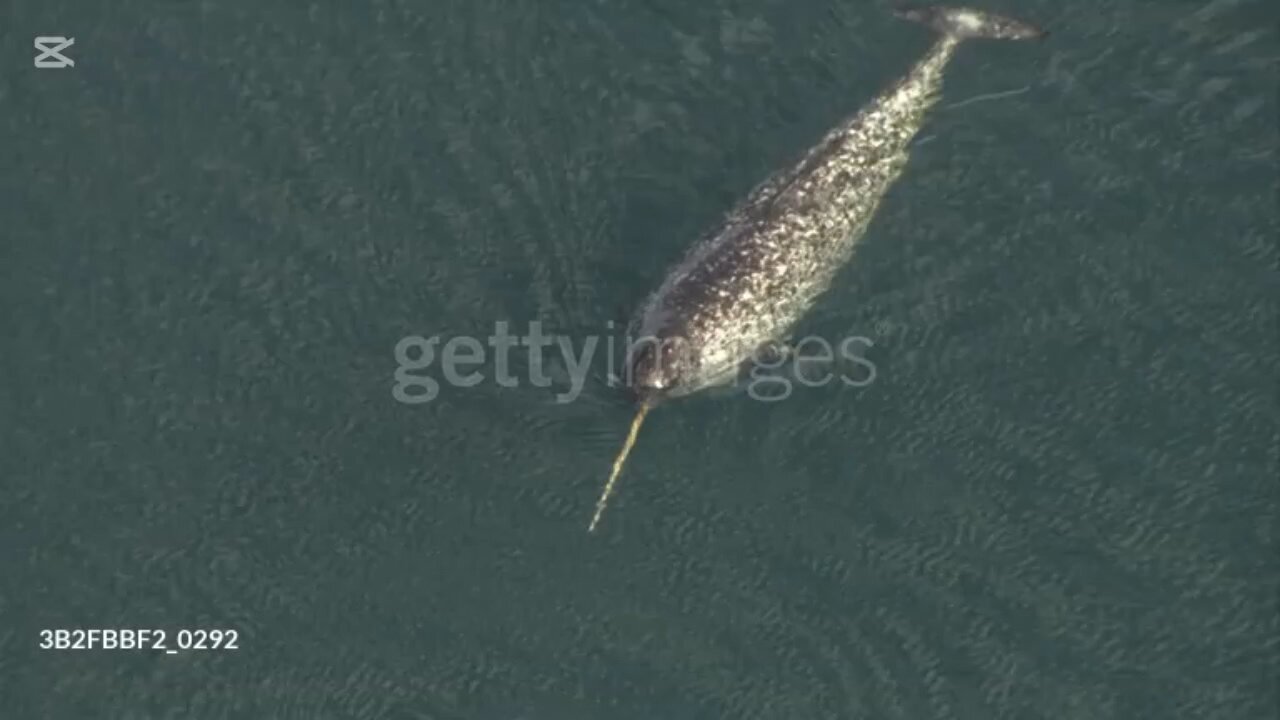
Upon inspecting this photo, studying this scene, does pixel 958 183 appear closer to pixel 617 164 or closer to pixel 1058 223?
pixel 1058 223

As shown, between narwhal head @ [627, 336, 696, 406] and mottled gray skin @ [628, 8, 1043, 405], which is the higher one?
mottled gray skin @ [628, 8, 1043, 405]

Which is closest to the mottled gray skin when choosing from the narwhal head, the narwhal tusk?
the narwhal head

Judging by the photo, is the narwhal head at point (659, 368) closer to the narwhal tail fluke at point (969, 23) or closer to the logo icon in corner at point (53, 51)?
the narwhal tail fluke at point (969, 23)

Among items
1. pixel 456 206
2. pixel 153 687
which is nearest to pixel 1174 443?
pixel 456 206

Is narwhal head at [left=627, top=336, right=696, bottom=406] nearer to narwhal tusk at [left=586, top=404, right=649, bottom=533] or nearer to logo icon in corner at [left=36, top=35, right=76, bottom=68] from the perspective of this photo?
narwhal tusk at [left=586, top=404, right=649, bottom=533]

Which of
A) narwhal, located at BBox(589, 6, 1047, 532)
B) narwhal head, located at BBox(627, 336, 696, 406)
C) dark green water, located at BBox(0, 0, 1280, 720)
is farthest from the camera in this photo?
narwhal, located at BBox(589, 6, 1047, 532)
